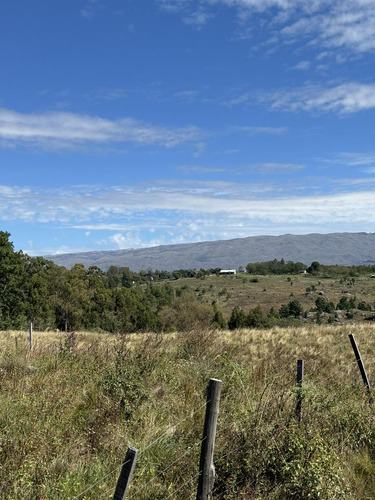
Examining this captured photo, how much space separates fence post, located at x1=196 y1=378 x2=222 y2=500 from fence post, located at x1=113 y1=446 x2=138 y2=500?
3.11ft

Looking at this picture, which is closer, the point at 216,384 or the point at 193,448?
the point at 216,384

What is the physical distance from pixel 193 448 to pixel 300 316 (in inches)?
2639

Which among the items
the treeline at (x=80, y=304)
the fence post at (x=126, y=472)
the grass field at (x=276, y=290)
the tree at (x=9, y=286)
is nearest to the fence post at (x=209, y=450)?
the fence post at (x=126, y=472)

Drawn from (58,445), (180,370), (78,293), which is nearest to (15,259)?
(78,293)

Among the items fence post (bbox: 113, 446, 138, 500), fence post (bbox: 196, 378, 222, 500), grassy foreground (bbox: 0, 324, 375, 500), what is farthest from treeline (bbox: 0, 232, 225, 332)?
fence post (bbox: 113, 446, 138, 500)

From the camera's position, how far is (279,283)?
4525 inches

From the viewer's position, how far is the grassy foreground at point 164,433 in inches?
174

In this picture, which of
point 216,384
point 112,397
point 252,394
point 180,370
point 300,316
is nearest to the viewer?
point 216,384

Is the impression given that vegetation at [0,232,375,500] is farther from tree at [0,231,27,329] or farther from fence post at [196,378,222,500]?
tree at [0,231,27,329]

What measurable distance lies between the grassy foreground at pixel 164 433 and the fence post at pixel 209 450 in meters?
0.47

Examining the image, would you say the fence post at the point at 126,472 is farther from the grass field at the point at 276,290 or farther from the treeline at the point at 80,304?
the grass field at the point at 276,290

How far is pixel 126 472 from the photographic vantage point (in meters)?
3.24

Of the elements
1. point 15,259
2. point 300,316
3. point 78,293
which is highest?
point 15,259

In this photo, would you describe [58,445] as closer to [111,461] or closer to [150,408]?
[111,461]
